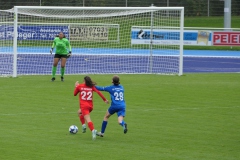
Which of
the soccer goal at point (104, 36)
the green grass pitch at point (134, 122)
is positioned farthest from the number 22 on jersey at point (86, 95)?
the soccer goal at point (104, 36)

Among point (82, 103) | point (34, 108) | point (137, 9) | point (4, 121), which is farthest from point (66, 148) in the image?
point (137, 9)

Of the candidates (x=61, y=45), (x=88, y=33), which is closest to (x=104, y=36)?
(x=88, y=33)

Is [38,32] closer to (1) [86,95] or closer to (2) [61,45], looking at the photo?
(2) [61,45]

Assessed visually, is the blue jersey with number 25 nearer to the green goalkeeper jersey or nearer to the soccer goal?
the green goalkeeper jersey

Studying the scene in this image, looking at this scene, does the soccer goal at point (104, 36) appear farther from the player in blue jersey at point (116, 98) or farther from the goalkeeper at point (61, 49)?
the player in blue jersey at point (116, 98)

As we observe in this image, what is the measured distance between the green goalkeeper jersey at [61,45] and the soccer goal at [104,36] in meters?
3.44

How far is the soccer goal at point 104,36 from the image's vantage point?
1179 inches

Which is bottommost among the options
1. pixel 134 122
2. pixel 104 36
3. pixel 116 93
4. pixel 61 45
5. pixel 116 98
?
pixel 134 122

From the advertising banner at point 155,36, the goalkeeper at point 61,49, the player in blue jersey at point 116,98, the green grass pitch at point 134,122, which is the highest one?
the advertising banner at point 155,36

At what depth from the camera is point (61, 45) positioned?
2592 cm

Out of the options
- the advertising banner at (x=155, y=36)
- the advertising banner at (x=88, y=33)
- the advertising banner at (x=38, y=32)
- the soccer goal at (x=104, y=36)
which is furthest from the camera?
the advertising banner at (x=155, y=36)

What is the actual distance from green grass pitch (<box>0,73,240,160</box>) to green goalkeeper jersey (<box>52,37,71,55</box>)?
1288 millimetres

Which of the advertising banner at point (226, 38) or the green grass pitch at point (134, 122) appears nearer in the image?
the green grass pitch at point (134, 122)

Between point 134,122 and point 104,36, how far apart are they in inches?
618
